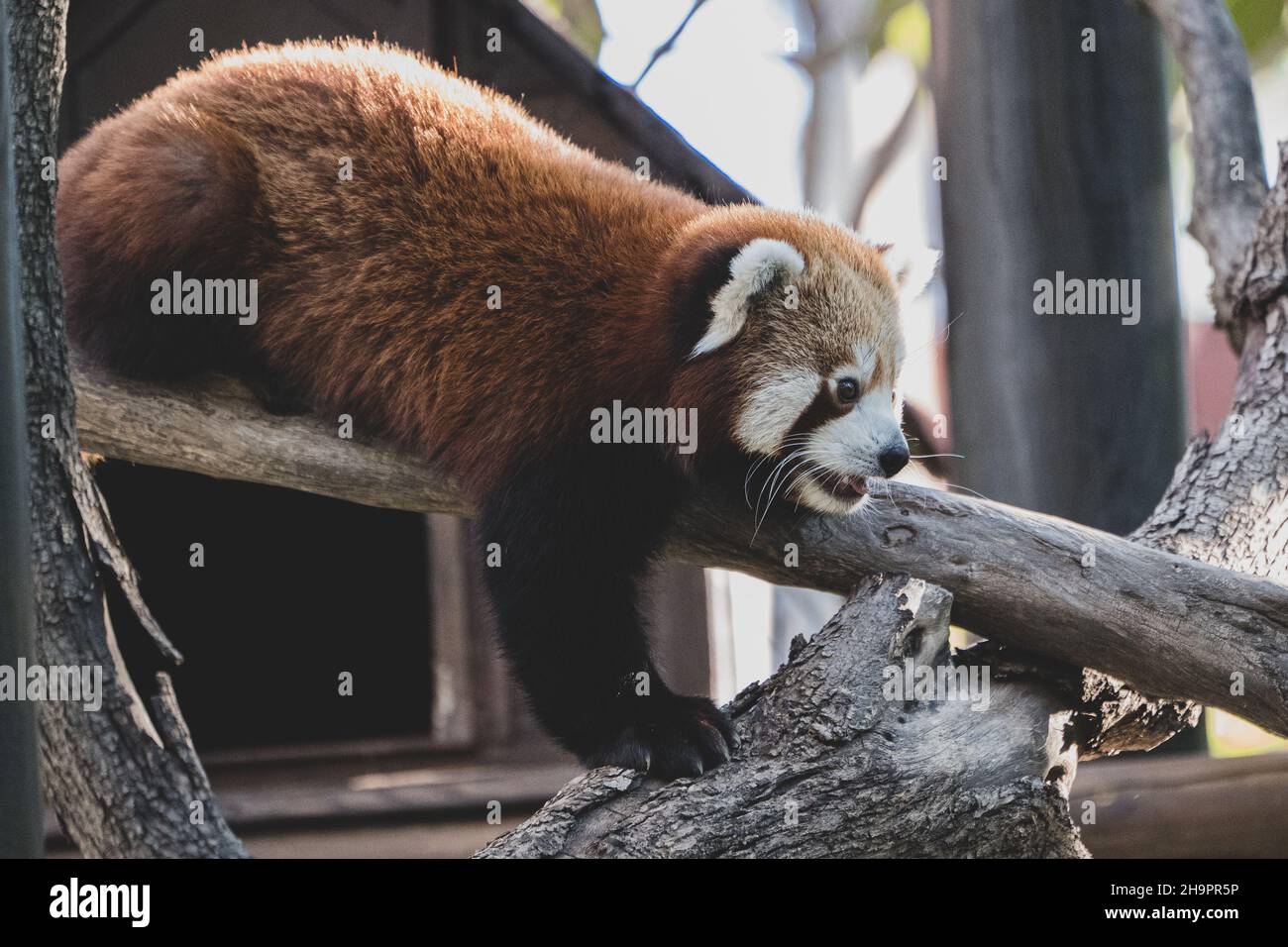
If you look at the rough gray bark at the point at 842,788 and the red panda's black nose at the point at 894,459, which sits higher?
the red panda's black nose at the point at 894,459

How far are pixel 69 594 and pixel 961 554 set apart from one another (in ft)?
7.34

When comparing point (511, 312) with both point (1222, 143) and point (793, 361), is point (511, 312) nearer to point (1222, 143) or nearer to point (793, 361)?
point (793, 361)

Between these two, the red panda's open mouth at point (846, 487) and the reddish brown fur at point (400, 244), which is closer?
the red panda's open mouth at point (846, 487)

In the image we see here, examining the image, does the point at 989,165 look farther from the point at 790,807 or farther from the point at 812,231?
the point at 790,807

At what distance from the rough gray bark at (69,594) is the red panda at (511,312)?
0.63 meters

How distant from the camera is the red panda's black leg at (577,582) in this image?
312 cm

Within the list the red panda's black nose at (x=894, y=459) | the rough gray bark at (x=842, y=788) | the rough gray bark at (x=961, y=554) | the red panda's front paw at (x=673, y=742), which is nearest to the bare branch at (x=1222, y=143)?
the rough gray bark at (x=961, y=554)

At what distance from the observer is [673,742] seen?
2.83m

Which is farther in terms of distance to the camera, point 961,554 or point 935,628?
point 961,554

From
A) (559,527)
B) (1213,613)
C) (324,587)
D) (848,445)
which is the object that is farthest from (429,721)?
(1213,613)

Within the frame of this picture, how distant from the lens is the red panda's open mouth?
313cm

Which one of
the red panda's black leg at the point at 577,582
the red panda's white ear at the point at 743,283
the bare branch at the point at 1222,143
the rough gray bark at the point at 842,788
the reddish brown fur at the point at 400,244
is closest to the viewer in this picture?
the rough gray bark at the point at 842,788

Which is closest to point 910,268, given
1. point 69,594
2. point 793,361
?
point 793,361

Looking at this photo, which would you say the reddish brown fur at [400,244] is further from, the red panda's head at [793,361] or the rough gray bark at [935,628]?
the rough gray bark at [935,628]
